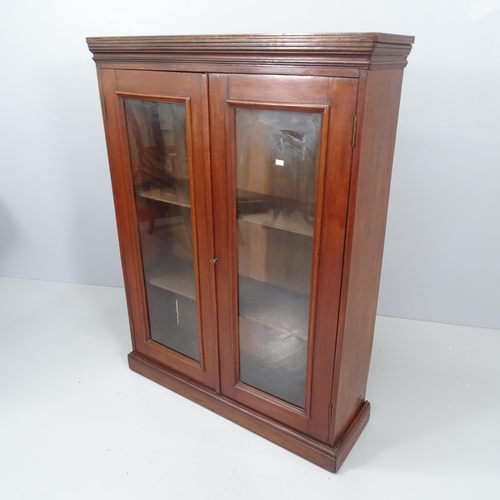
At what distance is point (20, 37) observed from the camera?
2.46 m

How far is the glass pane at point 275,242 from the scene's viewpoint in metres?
1.40

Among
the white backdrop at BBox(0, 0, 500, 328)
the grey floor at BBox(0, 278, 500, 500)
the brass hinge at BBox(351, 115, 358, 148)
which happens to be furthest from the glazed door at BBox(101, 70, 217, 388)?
the white backdrop at BBox(0, 0, 500, 328)

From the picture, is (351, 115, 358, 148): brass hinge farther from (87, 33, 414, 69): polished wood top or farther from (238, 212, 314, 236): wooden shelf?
(238, 212, 314, 236): wooden shelf

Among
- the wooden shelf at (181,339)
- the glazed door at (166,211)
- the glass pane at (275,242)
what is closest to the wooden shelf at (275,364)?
the glass pane at (275,242)

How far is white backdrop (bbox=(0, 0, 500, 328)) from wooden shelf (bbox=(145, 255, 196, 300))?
36.6 inches

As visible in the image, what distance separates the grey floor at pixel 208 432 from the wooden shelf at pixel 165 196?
2.73ft

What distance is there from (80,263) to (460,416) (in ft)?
7.41

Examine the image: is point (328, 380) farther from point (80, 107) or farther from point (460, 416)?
point (80, 107)

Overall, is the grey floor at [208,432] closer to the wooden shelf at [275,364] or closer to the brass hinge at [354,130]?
the wooden shelf at [275,364]

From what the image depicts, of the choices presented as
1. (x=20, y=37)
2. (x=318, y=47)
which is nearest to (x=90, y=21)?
(x=20, y=37)

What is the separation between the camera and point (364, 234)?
4.69 ft

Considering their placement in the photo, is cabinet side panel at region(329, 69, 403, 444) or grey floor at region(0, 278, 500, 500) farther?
grey floor at region(0, 278, 500, 500)

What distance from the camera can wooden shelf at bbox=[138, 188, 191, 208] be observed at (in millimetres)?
1745

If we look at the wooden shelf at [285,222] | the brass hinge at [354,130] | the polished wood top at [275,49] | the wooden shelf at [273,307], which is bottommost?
the wooden shelf at [273,307]
